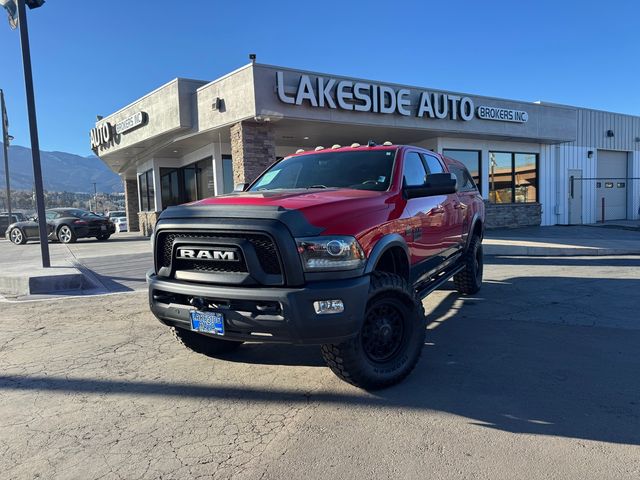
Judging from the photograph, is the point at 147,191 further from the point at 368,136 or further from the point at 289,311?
the point at 289,311

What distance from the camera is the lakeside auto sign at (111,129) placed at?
54.6 ft

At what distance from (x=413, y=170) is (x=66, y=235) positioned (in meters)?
18.6

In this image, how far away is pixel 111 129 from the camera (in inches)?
761

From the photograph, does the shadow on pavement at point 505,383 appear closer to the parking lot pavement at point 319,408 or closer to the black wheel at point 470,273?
the parking lot pavement at point 319,408

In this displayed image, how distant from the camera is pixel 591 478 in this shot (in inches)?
98.8

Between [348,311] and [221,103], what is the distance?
1128 cm

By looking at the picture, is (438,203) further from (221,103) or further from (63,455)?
(221,103)

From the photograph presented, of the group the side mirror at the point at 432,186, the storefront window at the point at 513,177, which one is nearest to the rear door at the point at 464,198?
the side mirror at the point at 432,186

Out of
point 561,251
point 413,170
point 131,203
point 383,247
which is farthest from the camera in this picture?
point 131,203

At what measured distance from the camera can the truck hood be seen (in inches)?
133

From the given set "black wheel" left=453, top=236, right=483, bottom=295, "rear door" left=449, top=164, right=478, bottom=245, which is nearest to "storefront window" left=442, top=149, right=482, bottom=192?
"rear door" left=449, top=164, right=478, bottom=245

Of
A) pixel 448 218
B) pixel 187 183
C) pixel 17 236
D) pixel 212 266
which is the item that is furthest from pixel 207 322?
pixel 17 236

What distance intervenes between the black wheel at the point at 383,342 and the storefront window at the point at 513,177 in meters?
17.3

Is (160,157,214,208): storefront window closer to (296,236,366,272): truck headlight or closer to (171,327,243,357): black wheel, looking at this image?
(171,327,243,357): black wheel
